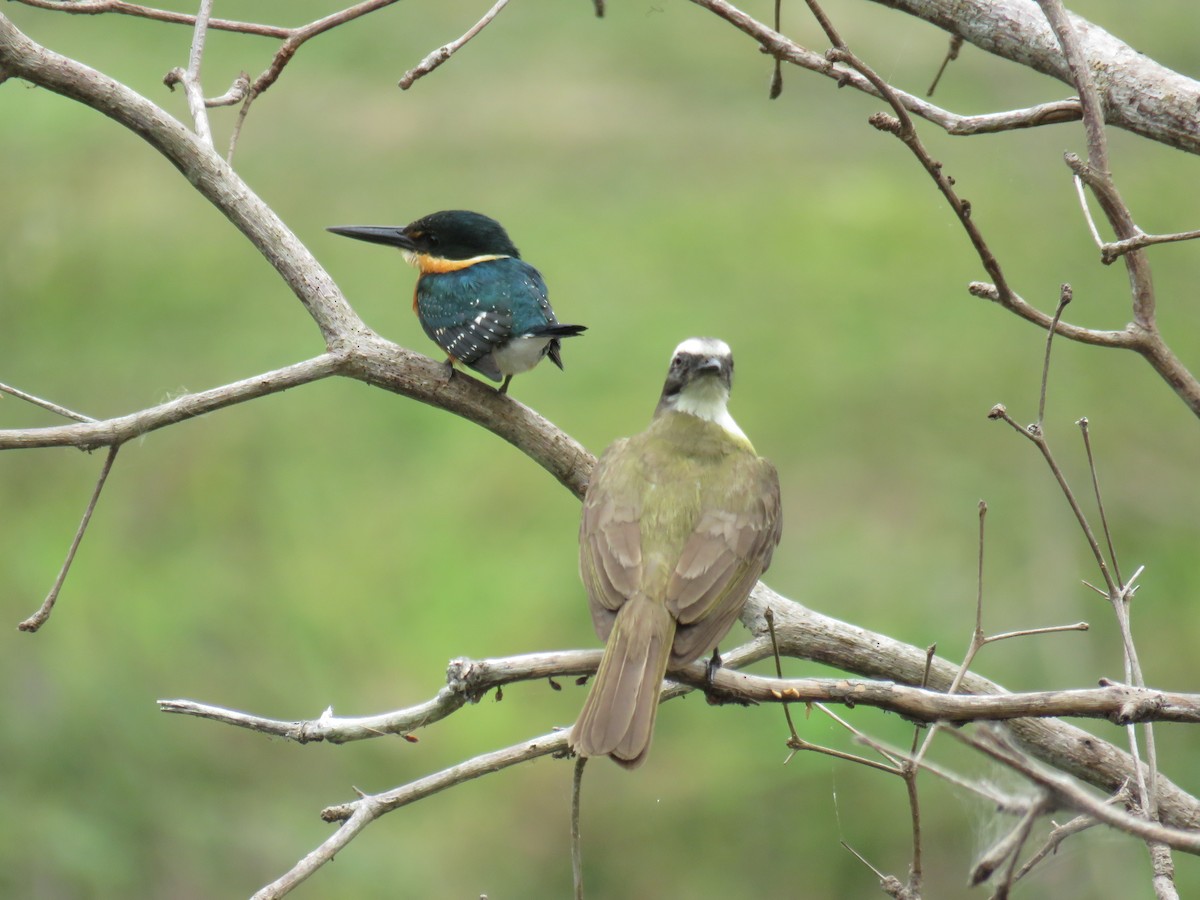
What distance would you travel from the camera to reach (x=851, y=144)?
10227 millimetres

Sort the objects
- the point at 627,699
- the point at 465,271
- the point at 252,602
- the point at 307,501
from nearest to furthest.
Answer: the point at 627,699 < the point at 465,271 < the point at 252,602 < the point at 307,501

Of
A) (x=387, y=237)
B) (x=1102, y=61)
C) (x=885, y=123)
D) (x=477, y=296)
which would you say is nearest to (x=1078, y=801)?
(x=885, y=123)

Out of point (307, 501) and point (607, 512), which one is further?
point (307, 501)

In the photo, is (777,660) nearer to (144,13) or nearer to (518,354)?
(518,354)

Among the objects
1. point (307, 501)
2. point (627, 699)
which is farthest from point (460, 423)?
point (627, 699)

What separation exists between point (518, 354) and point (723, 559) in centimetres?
113

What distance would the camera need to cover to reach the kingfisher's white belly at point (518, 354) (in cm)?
394

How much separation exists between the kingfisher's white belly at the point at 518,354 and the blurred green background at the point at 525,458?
2.32 meters

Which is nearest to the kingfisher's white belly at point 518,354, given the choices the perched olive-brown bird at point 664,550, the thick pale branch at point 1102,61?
the perched olive-brown bird at point 664,550

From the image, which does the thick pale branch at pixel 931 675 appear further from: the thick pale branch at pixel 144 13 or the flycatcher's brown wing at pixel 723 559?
the thick pale branch at pixel 144 13

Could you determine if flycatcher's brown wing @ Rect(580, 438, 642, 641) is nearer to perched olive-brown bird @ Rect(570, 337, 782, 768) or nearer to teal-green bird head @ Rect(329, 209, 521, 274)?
perched olive-brown bird @ Rect(570, 337, 782, 768)

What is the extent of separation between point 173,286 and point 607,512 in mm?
6881

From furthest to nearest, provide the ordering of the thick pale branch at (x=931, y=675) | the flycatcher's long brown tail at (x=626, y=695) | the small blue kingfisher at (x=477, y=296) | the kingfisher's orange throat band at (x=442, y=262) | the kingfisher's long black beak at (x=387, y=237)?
the kingfisher's long black beak at (x=387, y=237) < the kingfisher's orange throat band at (x=442, y=262) < the small blue kingfisher at (x=477, y=296) < the thick pale branch at (x=931, y=675) < the flycatcher's long brown tail at (x=626, y=695)

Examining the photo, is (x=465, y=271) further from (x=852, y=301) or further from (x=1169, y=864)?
(x=852, y=301)
